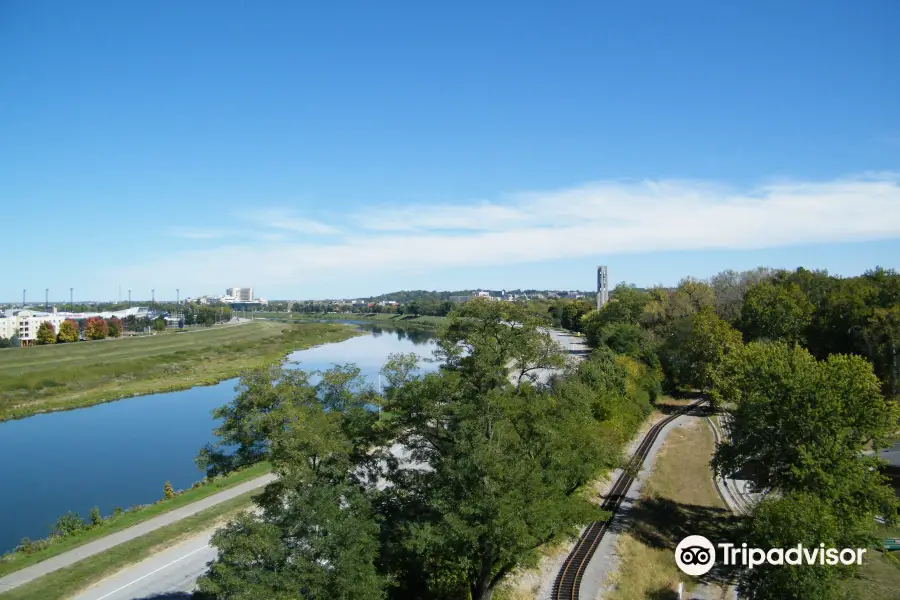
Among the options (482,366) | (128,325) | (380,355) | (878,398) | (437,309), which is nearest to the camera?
(482,366)

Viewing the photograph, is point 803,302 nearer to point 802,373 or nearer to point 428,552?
point 802,373

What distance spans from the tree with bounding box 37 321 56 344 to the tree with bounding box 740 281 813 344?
97.1 metres

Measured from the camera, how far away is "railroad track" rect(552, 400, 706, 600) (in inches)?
723

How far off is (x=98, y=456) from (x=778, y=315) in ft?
154

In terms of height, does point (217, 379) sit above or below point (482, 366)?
below

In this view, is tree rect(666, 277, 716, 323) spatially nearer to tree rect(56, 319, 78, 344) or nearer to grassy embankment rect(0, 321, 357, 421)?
grassy embankment rect(0, 321, 357, 421)

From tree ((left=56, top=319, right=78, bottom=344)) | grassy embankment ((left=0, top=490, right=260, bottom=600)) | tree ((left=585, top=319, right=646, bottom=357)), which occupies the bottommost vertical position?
grassy embankment ((left=0, top=490, right=260, bottom=600))

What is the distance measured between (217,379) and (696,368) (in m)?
47.4

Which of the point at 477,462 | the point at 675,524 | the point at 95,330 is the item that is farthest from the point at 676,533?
the point at 95,330

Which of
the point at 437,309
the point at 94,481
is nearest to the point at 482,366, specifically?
the point at 94,481

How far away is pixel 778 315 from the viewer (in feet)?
147

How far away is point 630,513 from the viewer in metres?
24.6

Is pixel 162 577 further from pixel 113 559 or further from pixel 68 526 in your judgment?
pixel 68 526

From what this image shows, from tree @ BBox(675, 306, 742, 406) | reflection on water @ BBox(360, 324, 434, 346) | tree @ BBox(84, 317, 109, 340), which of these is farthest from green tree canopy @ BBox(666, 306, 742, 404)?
tree @ BBox(84, 317, 109, 340)
